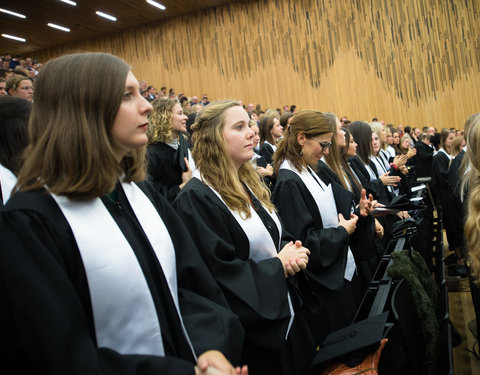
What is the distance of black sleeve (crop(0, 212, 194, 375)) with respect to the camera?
3.45 feet

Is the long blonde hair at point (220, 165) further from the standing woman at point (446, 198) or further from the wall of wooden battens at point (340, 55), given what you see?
the wall of wooden battens at point (340, 55)

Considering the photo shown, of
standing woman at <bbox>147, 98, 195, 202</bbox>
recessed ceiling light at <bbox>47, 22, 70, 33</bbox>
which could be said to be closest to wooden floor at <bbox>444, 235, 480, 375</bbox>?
standing woman at <bbox>147, 98, 195, 202</bbox>

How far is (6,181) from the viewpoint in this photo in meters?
2.11

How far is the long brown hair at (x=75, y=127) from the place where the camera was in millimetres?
1251

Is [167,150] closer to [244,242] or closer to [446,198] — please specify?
[244,242]

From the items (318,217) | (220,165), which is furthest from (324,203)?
(220,165)

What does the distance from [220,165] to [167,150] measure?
2.39m

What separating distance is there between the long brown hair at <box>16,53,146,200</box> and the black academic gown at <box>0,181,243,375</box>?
8 cm

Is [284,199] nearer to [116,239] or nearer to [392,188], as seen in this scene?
[116,239]

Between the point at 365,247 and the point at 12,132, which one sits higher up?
the point at 12,132

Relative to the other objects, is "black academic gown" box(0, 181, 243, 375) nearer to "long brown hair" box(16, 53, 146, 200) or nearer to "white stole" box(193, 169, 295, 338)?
"long brown hair" box(16, 53, 146, 200)

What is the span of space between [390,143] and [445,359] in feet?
26.0

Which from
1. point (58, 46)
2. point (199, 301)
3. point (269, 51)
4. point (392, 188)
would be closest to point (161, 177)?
point (199, 301)

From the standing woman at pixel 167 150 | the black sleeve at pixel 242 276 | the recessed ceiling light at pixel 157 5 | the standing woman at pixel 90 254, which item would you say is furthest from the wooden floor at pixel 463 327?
the recessed ceiling light at pixel 157 5
